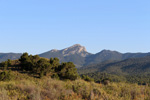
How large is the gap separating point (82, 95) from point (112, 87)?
315cm

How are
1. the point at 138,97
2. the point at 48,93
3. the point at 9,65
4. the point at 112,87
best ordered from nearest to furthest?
the point at 48,93, the point at 138,97, the point at 112,87, the point at 9,65

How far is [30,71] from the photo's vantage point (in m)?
34.1

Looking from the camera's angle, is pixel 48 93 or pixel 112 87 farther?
pixel 112 87

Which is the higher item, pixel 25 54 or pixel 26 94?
pixel 25 54

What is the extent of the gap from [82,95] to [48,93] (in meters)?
1.98

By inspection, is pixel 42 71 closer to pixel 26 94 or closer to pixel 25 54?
pixel 25 54

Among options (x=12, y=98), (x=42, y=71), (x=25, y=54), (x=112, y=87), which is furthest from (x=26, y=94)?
(x=25, y=54)

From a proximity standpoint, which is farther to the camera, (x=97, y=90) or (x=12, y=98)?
(x=97, y=90)

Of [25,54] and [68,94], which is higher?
[25,54]

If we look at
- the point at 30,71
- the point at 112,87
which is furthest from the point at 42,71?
the point at 112,87

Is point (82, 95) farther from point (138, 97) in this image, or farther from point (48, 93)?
point (138, 97)

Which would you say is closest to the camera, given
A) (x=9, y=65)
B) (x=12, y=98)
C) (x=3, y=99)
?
(x=3, y=99)

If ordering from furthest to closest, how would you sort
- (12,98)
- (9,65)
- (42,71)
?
(9,65)
(42,71)
(12,98)

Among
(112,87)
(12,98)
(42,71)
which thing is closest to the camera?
(12,98)
